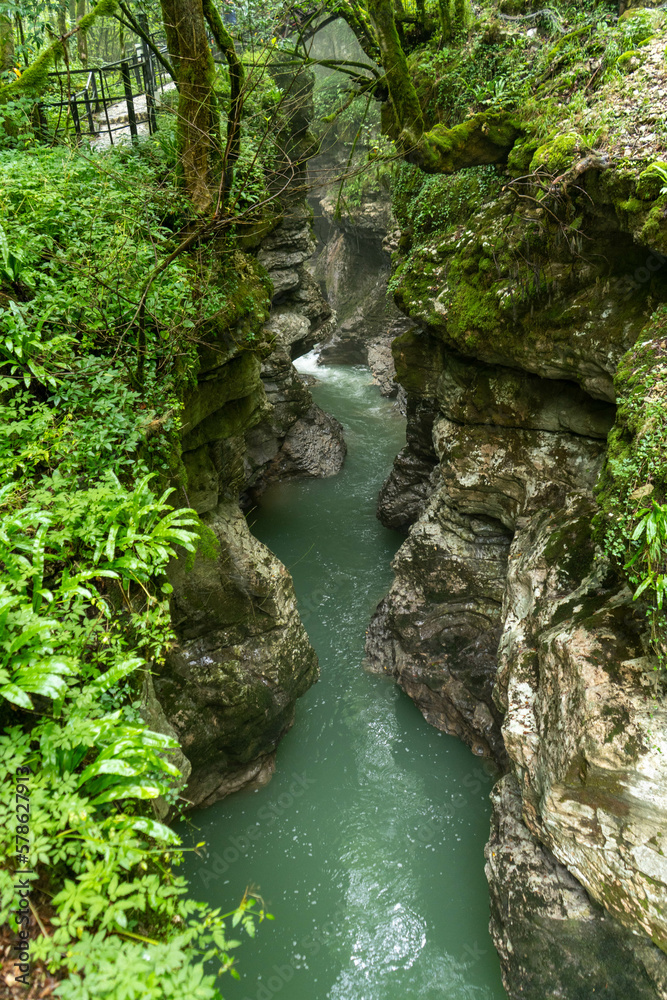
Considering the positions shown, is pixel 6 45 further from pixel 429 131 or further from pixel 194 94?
pixel 429 131

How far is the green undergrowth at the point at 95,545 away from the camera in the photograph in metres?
2.51

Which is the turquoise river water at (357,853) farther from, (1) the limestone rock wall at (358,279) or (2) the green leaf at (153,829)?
(1) the limestone rock wall at (358,279)

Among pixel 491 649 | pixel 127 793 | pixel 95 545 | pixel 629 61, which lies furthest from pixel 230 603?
pixel 629 61

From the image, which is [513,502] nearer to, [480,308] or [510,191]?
[480,308]

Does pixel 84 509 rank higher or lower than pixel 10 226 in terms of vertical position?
lower

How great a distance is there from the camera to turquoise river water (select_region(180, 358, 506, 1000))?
5770 mm

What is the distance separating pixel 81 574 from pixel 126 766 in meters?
1.24

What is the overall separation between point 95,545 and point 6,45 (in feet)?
25.3

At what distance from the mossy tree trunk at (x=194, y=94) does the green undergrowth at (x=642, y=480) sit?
4537mm

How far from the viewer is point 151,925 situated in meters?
2.78

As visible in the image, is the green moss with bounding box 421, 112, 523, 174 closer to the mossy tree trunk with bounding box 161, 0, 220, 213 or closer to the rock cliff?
the rock cliff

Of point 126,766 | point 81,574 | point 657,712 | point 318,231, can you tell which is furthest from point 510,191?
point 318,231

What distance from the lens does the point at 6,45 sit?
7.13 m

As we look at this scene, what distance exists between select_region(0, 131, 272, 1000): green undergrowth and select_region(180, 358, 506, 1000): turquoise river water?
0.72m
